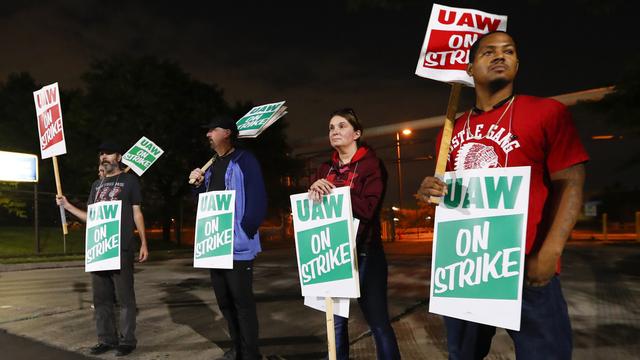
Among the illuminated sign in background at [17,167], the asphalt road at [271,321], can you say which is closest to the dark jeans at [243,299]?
the asphalt road at [271,321]

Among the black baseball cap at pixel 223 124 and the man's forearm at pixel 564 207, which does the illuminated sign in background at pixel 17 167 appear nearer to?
the black baseball cap at pixel 223 124

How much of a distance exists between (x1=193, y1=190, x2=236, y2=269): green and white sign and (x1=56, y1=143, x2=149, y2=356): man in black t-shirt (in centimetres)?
100

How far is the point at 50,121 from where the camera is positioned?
19.3 ft

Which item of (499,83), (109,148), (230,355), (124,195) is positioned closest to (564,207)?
(499,83)

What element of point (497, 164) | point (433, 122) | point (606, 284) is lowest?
point (606, 284)

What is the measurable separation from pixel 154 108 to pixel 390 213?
624 inches

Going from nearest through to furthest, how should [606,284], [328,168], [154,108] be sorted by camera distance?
[328,168]
[606,284]
[154,108]

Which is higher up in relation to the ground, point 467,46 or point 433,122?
point 433,122

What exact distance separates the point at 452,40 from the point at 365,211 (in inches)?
54.4

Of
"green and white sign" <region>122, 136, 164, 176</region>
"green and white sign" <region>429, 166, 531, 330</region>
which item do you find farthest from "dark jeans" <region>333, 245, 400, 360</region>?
"green and white sign" <region>122, 136, 164, 176</region>

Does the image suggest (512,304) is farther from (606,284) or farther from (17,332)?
(606,284)

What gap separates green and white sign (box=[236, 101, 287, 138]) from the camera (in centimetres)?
489

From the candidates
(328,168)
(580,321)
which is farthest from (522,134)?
(580,321)

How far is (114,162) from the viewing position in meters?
5.52
